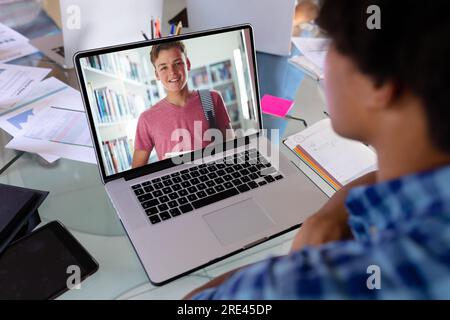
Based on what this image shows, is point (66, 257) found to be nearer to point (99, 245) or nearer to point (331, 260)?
point (99, 245)

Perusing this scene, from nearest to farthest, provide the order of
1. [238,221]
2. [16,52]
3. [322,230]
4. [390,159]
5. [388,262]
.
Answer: [388,262], [390,159], [322,230], [238,221], [16,52]

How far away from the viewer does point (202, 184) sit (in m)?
0.84

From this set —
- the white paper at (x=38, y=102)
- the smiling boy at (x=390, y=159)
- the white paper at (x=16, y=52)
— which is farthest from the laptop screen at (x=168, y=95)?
the white paper at (x=16, y=52)

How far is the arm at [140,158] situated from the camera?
843mm

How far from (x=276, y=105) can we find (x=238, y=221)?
42cm

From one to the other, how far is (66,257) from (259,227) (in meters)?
0.35

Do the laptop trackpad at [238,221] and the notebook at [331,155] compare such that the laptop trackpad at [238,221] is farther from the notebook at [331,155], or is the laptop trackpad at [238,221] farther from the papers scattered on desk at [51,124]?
the papers scattered on desk at [51,124]

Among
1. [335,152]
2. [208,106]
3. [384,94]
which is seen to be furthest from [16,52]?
[384,94]

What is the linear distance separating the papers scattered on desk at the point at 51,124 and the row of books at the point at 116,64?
221 mm

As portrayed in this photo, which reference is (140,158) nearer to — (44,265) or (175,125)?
(175,125)

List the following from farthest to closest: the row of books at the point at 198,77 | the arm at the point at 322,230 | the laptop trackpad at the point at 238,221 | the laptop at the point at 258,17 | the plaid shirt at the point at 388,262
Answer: the laptop at the point at 258,17 < the row of books at the point at 198,77 < the laptop trackpad at the point at 238,221 < the arm at the point at 322,230 < the plaid shirt at the point at 388,262

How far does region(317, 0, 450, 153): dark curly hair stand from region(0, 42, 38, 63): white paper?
3.48 ft
